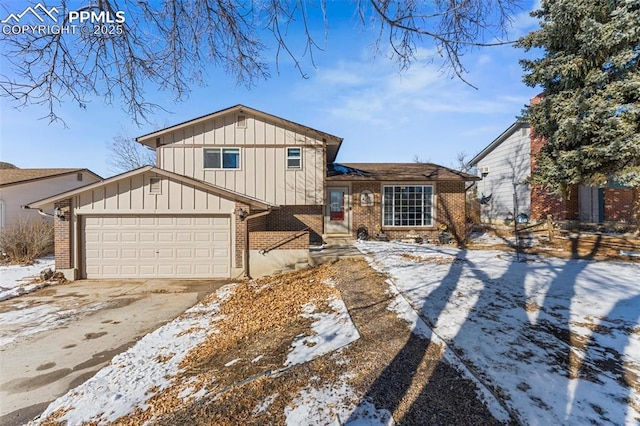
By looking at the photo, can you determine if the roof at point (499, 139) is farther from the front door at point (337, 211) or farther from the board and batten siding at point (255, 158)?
the board and batten siding at point (255, 158)

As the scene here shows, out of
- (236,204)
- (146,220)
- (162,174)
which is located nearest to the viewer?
(162,174)

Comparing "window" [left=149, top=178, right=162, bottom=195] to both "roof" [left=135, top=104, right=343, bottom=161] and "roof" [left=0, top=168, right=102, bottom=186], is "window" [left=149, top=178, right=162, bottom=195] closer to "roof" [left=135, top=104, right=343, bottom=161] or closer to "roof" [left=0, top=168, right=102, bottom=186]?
"roof" [left=135, top=104, right=343, bottom=161]

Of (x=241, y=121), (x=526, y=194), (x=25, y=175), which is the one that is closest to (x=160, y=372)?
(x=241, y=121)

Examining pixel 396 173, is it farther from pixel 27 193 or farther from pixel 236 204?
pixel 27 193

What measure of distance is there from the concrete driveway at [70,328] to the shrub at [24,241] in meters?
5.19

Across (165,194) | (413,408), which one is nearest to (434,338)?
(413,408)

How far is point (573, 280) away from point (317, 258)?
6512 millimetres

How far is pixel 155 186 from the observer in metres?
9.73

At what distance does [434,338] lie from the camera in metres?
3.79

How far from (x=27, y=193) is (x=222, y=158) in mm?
11792

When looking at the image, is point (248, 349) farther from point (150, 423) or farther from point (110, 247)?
point (110, 247)

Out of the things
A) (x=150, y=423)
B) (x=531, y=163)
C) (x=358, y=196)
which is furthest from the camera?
(x=531, y=163)

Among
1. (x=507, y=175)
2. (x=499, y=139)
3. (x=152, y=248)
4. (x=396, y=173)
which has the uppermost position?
(x=499, y=139)

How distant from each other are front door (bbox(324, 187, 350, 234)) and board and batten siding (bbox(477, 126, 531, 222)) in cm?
875
